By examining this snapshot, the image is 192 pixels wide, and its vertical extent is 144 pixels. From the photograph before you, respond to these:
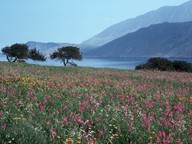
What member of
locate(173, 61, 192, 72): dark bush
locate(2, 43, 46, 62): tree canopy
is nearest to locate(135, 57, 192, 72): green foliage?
locate(173, 61, 192, 72): dark bush

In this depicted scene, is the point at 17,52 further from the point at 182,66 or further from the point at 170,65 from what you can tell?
the point at 182,66

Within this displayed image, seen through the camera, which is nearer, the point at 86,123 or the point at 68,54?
the point at 86,123

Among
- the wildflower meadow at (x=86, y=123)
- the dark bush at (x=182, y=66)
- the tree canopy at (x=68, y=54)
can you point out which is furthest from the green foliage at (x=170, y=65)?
the wildflower meadow at (x=86, y=123)

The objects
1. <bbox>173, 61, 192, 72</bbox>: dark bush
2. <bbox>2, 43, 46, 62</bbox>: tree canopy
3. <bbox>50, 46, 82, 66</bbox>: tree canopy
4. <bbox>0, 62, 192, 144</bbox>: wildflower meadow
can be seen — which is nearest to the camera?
<bbox>0, 62, 192, 144</bbox>: wildflower meadow

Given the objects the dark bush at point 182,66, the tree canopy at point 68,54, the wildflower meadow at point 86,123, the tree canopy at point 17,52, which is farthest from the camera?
the tree canopy at point 68,54

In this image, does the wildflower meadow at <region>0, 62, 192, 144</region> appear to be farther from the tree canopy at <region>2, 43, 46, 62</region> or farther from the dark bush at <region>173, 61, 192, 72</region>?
the tree canopy at <region>2, 43, 46, 62</region>

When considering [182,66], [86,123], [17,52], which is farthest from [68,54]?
[86,123]

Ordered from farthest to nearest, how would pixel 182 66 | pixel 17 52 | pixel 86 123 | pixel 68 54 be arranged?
pixel 68 54, pixel 17 52, pixel 182 66, pixel 86 123

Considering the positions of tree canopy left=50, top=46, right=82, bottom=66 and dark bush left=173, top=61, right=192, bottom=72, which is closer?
dark bush left=173, top=61, right=192, bottom=72

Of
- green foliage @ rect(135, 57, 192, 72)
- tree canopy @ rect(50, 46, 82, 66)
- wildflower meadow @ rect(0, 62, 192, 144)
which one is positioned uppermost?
tree canopy @ rect(50, 46, 82, 66)

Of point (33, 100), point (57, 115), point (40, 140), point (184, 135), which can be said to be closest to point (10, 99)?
point (33, 100)

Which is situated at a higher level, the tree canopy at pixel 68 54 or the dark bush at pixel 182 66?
the tree canopy at pixel 68 54

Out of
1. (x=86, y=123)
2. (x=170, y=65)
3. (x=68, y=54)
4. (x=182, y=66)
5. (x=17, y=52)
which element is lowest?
(x=86, y=123)

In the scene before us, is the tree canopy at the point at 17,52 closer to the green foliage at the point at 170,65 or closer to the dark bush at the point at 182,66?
the green foliage at the point at 170,65
